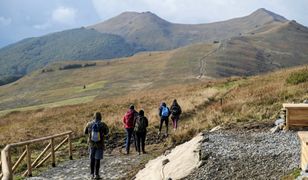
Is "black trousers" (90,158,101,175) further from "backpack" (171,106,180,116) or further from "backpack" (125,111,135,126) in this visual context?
"backpack" (171,106,180,116)

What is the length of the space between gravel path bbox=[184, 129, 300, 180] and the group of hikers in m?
3.15

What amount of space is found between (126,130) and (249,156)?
8.27 meters

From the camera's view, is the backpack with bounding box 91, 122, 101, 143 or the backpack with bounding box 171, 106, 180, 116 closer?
the backpack with bounding box 91, 122, 101, 143

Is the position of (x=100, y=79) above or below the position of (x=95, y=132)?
below

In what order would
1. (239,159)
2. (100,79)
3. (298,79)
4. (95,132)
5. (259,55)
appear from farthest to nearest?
1. (259,55)
2. (100,79)
3. (298,79)
4. (95,132)
5. (239,159)

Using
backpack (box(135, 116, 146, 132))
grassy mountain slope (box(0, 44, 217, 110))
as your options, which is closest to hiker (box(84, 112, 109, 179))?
backpack (box(135, 116, 146, 132))

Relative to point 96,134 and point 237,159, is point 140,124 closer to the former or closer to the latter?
point 96,134

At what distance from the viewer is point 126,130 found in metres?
19.7

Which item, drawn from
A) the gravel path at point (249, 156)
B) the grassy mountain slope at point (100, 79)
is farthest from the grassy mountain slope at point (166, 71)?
the gravel path at point (249, 156)

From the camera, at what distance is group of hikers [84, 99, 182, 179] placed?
48.1 feet

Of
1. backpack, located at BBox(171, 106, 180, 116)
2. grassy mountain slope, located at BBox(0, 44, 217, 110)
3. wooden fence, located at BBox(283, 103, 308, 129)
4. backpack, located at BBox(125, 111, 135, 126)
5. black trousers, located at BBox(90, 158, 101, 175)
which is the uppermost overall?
wooden fence, located at BBox(283, 103, 308, 129)

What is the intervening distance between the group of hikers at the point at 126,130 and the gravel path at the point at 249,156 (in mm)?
3148

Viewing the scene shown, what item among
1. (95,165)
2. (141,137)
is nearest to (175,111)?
(141,137)

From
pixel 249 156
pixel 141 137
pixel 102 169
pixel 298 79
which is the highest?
pixel 298 79
